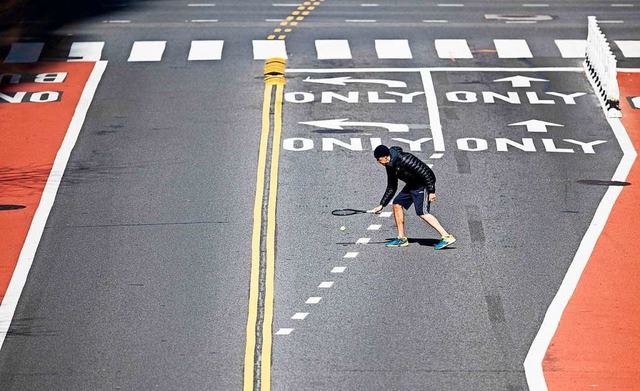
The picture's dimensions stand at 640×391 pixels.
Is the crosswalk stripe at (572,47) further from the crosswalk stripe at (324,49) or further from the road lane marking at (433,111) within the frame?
the road lane marking at (433,111)

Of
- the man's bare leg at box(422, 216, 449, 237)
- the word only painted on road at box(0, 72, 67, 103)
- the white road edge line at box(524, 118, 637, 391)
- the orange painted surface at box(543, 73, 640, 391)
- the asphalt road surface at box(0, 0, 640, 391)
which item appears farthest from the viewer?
the word only painted on road at box(0, 72, 67, 103)

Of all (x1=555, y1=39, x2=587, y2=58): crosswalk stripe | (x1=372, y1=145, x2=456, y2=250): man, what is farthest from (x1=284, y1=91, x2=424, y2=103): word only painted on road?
(x1=372, y1=145, x2=456, y2=250): man

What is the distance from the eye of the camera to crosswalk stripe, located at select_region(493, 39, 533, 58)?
112 feet

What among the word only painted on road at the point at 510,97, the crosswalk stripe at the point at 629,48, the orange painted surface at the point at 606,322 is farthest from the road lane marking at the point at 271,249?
→ the crosswalk stripe at the point at 629,48

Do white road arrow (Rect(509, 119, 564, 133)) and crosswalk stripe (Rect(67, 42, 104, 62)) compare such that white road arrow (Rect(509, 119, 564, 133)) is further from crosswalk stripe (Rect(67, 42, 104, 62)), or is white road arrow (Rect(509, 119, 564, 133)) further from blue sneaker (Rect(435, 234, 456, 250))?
crosswalk stripe (Rect(67, 42, 104, 62))

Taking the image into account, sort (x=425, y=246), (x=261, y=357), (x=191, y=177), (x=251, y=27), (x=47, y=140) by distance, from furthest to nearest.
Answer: (x=251, y=27) < (x=47, y=140) < (x=191, y=177) < (x=425, y=246) < (x=261, y=357)

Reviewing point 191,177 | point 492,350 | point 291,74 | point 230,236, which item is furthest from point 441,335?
point 291,74

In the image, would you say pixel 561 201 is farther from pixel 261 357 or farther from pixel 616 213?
pixel 261 357

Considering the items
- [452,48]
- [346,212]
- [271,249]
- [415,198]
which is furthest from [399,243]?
[452,48]

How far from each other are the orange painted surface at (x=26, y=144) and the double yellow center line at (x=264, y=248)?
13.1ft

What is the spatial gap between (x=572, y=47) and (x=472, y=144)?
846cm

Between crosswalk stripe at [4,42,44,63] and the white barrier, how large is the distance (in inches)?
545

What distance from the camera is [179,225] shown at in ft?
76.3

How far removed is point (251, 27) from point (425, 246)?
52.4 ft
